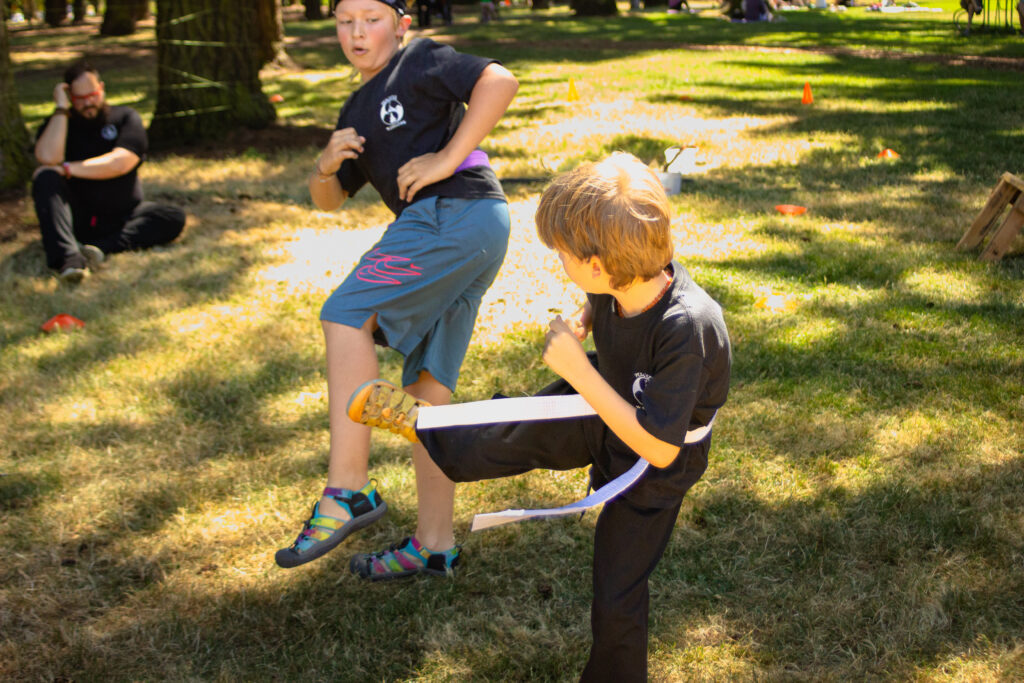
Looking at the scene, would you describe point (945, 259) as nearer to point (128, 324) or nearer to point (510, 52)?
point (128, 324)

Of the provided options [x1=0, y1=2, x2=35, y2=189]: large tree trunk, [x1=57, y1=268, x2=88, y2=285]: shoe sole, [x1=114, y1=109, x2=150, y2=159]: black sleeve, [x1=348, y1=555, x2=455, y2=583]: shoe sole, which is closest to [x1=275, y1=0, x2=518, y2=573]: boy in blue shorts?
[x1=348, y1=555, x2=455, y2=583]: shoe sole

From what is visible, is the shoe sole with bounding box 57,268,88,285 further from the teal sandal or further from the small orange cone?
the small orange cone

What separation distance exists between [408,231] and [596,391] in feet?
3.37

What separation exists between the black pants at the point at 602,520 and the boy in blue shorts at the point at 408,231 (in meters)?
0.43

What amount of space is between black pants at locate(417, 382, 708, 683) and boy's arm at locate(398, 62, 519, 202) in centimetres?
77

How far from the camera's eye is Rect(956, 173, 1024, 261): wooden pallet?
17.8 ft

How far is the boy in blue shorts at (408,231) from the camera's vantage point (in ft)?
8.95

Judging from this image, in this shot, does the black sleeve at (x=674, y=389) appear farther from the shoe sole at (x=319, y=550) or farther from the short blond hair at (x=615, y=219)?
the shoe sole at (x=319, y=550)

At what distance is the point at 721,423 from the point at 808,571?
3.26 feet

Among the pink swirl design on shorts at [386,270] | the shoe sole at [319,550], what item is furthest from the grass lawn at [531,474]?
the pink swirl design on shorts at [386,270]

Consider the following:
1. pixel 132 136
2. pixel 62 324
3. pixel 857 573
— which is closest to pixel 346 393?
pixel 857 573

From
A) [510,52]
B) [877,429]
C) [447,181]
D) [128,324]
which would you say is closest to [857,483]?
[877,429]

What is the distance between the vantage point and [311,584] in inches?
121

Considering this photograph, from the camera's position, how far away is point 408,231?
9.15 ft
